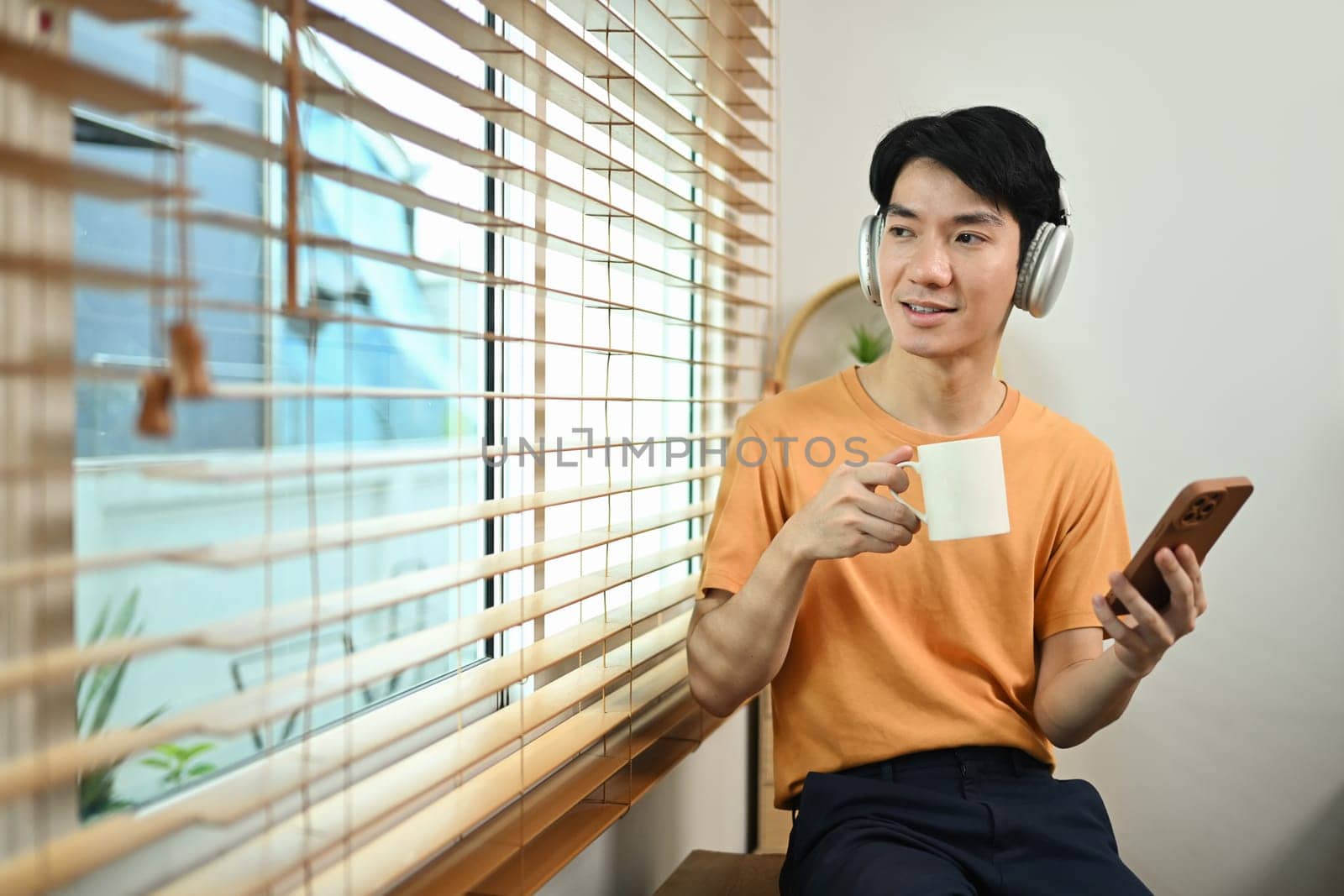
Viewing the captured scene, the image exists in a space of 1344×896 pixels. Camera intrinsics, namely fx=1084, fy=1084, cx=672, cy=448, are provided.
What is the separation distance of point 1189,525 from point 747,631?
1.49ft

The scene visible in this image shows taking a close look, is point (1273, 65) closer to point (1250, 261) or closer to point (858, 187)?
point (1250, 261)

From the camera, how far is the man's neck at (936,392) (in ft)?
4.45

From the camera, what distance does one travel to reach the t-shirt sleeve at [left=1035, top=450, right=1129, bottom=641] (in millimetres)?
1329

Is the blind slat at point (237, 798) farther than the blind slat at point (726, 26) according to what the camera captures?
No

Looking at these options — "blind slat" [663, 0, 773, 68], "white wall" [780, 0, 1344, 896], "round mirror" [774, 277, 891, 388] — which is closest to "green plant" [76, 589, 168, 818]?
"blind slat" [663, 0, 773, 68]

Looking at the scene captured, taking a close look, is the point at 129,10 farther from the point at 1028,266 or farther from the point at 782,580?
the point at 1028,266

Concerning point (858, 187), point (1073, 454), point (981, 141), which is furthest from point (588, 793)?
point (858, 187)

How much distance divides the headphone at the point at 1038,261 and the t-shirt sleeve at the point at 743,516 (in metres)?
0.27

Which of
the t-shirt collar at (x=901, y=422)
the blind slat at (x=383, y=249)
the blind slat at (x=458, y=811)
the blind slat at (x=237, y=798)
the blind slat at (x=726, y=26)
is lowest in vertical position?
the blind slat at (x=458, y=811)

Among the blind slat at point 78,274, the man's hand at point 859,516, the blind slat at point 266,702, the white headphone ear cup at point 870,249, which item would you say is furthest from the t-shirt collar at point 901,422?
the blind slat at point 78,274

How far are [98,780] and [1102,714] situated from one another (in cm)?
104

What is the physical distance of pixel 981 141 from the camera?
1255mm

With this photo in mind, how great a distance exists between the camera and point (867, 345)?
194cm

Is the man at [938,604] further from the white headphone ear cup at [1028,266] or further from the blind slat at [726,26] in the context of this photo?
the blind slat at [726,26]
